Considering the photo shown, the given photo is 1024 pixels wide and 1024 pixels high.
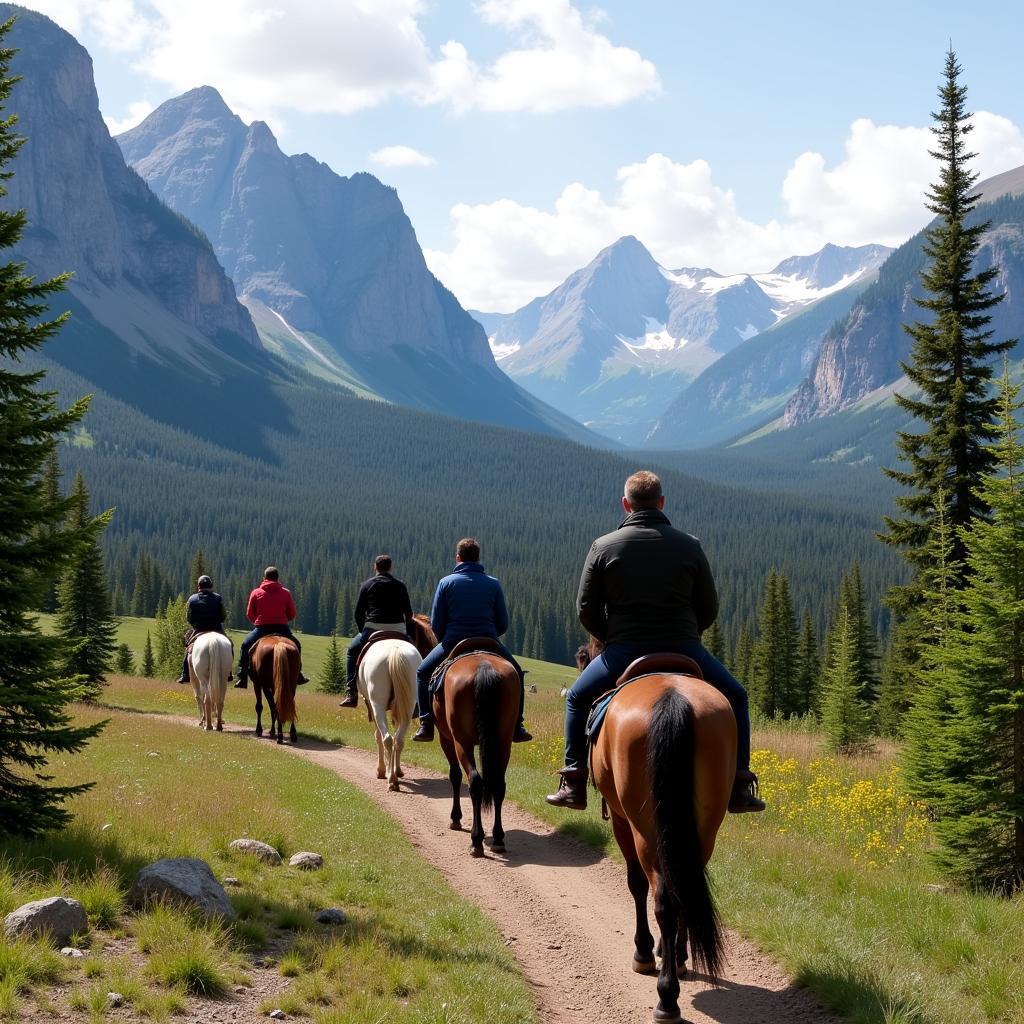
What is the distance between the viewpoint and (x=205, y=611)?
83.8 feet

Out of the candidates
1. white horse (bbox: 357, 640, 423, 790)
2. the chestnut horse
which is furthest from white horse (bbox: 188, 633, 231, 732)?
white horse (bbox: 357, 640, 423, 790)

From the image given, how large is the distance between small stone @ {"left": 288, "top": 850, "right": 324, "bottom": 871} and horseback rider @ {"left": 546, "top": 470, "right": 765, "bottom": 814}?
398 cm

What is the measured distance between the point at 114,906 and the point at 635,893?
173 inches

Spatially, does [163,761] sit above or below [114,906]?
below

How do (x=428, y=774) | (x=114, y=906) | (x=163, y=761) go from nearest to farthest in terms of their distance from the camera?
(x=114, y=906) → (x=163, y=761) → (x=428, y=774)

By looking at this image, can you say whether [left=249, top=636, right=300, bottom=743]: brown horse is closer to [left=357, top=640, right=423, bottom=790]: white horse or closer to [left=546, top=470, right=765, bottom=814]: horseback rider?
[left=357, top=640, right=423, bottom=790]: white horse

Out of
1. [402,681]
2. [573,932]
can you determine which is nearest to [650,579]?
[573,932]

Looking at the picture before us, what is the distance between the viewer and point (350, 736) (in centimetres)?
2442

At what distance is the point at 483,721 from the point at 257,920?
177 inches

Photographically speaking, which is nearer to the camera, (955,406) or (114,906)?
(114,906)

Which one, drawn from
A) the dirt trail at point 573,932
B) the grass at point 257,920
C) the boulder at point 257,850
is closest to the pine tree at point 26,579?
the grass at point 257,920

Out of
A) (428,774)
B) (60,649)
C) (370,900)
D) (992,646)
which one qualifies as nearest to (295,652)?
(428,774)

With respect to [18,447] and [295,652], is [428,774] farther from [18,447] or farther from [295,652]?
[18,447]

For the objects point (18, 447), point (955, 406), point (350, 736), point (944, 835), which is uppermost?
point (955, 406)
